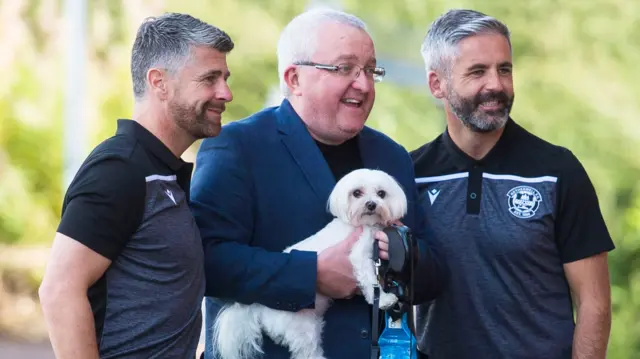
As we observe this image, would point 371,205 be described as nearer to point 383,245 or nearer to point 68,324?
point 383,245

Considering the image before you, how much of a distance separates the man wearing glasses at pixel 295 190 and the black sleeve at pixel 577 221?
1.71ft

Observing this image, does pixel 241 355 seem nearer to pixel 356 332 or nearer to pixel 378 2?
pixel 356 332

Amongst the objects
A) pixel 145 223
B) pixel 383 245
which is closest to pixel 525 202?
pixel 383 245

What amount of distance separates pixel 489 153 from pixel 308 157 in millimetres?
753

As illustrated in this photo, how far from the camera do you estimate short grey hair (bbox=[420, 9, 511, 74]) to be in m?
3.47

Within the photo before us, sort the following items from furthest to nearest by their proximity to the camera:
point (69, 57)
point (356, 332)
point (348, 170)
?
point (69, 57) < point (348, 170) < point (356, 332)

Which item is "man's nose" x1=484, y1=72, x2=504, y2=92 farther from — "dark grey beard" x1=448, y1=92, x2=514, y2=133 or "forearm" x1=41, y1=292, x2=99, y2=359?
"forearm" x1=41, y1=292, x2=99, y2=359

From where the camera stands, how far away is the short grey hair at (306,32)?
3178 mm

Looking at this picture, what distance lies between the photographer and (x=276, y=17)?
6.84 metres

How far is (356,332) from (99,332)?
0.94 meters

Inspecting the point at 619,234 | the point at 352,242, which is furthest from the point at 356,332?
the point at 619,234

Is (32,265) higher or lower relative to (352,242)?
lower

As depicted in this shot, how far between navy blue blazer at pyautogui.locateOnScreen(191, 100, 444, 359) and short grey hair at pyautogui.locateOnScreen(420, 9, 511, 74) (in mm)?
680

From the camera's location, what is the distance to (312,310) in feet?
10.3
